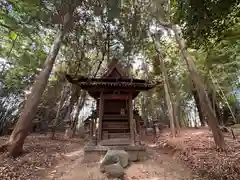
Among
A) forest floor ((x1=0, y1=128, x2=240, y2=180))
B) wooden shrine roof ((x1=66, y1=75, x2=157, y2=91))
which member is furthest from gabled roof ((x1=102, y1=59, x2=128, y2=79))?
forest floor ((x1=0, y1=128, x2=240, y2=180))

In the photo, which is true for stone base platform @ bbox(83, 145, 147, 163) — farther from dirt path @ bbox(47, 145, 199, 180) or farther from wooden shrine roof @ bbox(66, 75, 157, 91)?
wooden shrine roof @ bbox(66, 75, 157, 91)

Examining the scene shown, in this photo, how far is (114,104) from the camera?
9.09 m

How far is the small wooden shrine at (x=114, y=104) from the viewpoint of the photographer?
809cm

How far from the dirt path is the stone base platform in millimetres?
311

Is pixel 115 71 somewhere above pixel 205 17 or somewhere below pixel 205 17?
above

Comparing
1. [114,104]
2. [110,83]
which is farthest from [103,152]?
[110,83]

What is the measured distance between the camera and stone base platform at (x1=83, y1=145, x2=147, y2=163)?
7.38m

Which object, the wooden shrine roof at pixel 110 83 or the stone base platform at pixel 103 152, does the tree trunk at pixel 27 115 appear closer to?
the wooden shrine roof at pixel 110 83

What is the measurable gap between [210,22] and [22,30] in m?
6.45

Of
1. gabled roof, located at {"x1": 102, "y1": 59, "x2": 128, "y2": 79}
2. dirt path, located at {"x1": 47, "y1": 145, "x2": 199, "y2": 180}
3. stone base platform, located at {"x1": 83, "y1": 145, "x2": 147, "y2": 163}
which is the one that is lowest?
dirt path, located at {"x1": 47, "y1": 145, "x2": 199, "y2": 180}

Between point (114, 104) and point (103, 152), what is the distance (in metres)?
2.46

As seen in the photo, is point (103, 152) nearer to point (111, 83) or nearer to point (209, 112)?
point (111, 83)

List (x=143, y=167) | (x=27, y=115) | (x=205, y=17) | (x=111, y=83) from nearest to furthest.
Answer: (x=205, y=17) → (x=143, y=167) → (x=27, y=115) → (x=111, y=83)

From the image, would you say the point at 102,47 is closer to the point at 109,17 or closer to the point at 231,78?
Result: the point at 109,17
